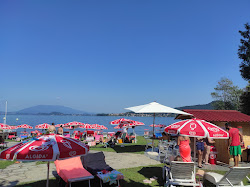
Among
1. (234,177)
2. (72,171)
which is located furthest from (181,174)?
(72,171)

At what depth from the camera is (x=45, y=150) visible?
3275 millimetres

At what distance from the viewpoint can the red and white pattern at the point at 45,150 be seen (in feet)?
10.5

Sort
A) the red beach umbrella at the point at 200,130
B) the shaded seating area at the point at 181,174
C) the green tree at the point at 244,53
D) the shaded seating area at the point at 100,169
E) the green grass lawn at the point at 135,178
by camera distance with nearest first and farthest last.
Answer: the red beach umbrella at the point at 200,130 < the shaded seating area at the point at 181,174 < the shaded seating area at the point at 100,169 < the green grass lawn at the point at 135,178 < the green tree at the point at 244,53

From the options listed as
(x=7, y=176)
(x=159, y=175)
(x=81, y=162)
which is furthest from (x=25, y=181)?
(x=159, y=175)

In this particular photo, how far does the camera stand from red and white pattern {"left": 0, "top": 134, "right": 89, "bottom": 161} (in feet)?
10.5

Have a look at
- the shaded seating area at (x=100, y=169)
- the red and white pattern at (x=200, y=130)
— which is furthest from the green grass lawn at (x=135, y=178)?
the red and white pattern at (x=200, y=130)

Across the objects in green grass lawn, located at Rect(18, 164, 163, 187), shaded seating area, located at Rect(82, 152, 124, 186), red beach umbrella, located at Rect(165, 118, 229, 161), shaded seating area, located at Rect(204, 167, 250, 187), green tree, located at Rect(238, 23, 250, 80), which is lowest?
green grass lawn, located at Rect(18, 164, 163, 187)

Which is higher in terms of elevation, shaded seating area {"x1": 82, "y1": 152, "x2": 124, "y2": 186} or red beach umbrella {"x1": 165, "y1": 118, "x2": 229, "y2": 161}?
red beach umbrella {"x1": 165, "y1": 118, "x2": 229, "y2": 161}

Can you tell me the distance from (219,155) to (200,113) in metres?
2.33

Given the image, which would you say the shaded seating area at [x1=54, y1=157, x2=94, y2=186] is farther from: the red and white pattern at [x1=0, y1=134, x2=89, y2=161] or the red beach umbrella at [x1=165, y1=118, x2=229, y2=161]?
the red beach umbrella at [x1=165, y1=118, x2=229, y2=161]

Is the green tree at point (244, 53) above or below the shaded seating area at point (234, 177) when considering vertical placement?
above

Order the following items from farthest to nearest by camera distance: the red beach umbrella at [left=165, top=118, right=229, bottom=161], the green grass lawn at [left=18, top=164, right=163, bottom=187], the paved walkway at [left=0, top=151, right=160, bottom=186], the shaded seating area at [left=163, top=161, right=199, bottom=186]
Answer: the paved walkway at [left=0, top=151, right=160, bottom=186]
the green grass lawn at [left=18, top=164, right=163, bottom=187]
the shaded seating area at [left=163, top=161, right=199, bottom=186]
the red beach umbrella at [left=165, top=118, right=229, bottom=161]

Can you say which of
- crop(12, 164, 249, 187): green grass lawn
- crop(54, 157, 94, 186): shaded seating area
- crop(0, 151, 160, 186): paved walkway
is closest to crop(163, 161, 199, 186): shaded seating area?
crop(12, 164, 249, 187): green grass lawn

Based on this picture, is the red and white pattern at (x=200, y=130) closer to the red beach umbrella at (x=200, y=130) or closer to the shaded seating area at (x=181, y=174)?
the red beach umbrella at (x=200, y=130)
